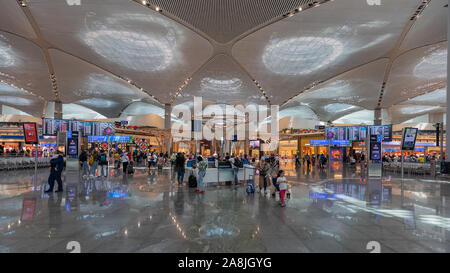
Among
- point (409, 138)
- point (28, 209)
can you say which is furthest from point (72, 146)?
point (409, 138)

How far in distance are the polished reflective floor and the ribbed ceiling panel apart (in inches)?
423

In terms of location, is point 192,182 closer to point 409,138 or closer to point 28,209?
point 28,209

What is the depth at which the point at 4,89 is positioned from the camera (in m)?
31.5

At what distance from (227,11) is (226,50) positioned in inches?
237

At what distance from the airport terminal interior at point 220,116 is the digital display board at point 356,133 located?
173mm

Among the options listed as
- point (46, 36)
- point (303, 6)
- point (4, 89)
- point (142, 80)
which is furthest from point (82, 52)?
point (4, 89)

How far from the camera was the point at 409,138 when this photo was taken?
16.1m

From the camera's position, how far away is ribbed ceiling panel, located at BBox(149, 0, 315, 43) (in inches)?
550

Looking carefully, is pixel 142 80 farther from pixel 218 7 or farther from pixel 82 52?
pixel 218 7

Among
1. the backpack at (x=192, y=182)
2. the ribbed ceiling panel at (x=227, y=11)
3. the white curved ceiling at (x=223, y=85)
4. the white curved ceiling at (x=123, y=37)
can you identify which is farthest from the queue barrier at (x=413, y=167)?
the white curved ceiling at (x=123, y=37)

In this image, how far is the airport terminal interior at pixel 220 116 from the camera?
15.9ft

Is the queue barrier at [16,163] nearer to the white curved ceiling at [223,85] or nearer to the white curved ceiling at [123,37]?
the white curved ceiling at [123,37]

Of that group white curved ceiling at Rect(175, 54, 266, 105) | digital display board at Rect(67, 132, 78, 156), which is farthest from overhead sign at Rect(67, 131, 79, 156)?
white curved ceiling at Rect(175, 54, 266, 105)

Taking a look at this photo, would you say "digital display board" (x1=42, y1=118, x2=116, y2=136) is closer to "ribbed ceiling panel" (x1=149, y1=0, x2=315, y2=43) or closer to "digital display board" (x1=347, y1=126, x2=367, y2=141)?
"ribbed ceiling panel" (x1=149, y1=0, x2=315, y2=43)
